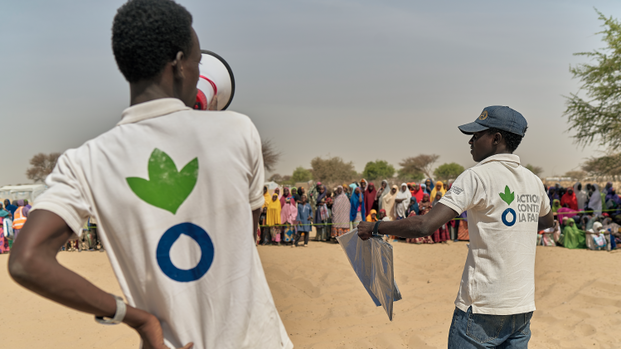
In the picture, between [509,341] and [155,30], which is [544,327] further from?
[155,30]

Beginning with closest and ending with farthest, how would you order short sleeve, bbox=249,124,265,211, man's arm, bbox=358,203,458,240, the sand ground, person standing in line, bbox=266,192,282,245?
1. short sleeve, bbox=249,124,265,211
2. man's arm, bbox=358,203,458,240
3. the sand ground
4. person standing in line, bbox=266,192,282,245

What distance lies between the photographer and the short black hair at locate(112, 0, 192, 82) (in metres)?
1.10

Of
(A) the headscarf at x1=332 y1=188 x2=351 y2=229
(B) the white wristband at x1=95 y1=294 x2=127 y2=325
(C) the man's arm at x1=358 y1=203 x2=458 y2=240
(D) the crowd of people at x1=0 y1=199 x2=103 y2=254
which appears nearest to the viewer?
(B) the white wristband at x1=95 y1=294 x2=127 y2=325

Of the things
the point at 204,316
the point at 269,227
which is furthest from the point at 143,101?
the point at 269,227

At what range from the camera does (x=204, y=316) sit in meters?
1.13

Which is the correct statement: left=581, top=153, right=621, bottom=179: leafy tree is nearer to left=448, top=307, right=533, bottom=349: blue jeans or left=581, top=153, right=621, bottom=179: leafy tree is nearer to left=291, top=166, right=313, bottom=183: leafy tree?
left=448, top=307, right=533, bottom=349: blue jeans

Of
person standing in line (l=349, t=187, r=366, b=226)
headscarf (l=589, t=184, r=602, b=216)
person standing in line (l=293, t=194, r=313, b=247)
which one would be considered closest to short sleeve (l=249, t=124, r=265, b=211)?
person standing in line (l=293, t=194, r=313, b=247)

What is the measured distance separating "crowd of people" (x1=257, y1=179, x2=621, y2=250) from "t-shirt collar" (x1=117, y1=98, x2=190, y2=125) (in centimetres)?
1069

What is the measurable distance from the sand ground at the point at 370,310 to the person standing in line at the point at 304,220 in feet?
11.3

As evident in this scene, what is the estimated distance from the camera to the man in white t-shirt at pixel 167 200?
41.9 inches

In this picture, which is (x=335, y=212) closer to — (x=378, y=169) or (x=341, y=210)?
(x=341, y=210)

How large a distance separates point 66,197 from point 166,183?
22cm

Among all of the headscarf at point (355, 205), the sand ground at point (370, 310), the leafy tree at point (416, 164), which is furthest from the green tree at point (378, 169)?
the sand ground at point (370, 310)

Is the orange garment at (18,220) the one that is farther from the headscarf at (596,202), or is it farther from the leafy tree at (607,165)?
the leafy tree at (607,165)
